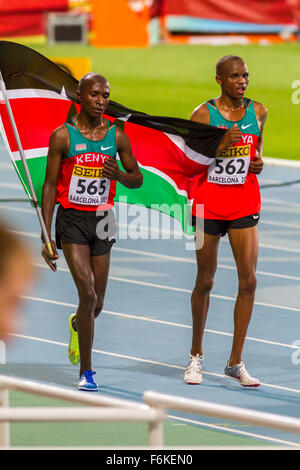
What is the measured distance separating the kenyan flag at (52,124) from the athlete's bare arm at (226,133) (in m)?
0.28

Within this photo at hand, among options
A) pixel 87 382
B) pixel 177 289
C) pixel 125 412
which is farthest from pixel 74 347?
pixel 125 412

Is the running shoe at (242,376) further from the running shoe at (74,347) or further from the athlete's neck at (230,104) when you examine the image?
the athlete's neck at (230,104)

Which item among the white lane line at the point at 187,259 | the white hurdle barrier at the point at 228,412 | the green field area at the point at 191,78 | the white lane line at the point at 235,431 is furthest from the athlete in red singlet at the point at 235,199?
the green field area at the point at 191,78

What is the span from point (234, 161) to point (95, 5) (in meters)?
33.1

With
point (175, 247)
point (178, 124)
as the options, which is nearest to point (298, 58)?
point (175, 247)

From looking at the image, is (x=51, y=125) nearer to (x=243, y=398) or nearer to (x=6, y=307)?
(x=243, y=398)

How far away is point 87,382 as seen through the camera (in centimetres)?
820

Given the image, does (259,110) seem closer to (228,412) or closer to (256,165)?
(256,165)

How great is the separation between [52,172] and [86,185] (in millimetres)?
243

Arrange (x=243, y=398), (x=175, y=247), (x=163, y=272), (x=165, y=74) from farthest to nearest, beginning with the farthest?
(x=165, y=74) < (x=175, y=247) < (x=163, y=272) < (x=243, y=398)

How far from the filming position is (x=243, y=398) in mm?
8203

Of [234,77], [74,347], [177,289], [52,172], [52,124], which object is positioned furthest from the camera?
[177,289]

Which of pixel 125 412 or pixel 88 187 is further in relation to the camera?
pixel 88 187

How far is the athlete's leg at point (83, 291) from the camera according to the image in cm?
807
